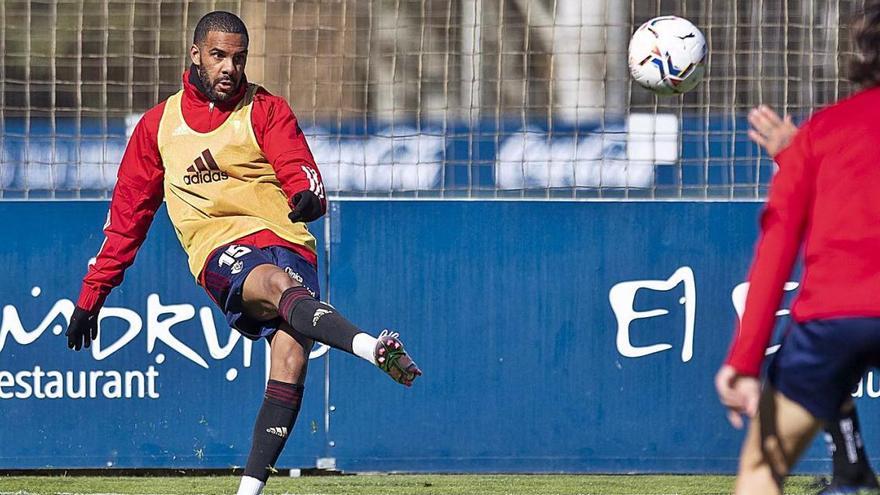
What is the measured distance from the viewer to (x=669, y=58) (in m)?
7.13

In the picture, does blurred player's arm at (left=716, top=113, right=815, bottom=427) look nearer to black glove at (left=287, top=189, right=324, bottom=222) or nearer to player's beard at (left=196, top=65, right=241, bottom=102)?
black glove at (left=287, top=189, right=324, bottom=222)

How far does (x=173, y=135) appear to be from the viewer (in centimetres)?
590

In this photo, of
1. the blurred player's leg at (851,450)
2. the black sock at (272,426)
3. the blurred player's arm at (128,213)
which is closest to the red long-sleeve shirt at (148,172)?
the blurred player's arm at (128,213)

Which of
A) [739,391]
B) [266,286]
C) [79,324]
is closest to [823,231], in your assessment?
[739,391]

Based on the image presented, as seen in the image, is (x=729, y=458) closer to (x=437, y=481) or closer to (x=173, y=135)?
(x=437, y=481)

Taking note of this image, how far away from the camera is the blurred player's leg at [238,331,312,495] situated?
548cm

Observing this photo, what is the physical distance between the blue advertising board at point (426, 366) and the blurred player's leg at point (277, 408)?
7.98 ft

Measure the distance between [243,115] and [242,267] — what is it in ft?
2.10

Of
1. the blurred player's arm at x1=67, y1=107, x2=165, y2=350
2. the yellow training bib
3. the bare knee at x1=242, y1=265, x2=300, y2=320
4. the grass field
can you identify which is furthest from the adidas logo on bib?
the grass field

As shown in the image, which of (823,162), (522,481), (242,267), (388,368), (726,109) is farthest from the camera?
(726,109)

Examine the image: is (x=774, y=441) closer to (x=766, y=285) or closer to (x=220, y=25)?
(x=766, y=285)

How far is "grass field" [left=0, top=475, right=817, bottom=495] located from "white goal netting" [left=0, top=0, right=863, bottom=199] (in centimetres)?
184

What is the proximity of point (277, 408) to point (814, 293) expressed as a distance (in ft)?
8.96

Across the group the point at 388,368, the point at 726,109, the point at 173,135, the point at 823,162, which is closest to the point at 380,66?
the point at 726,109
